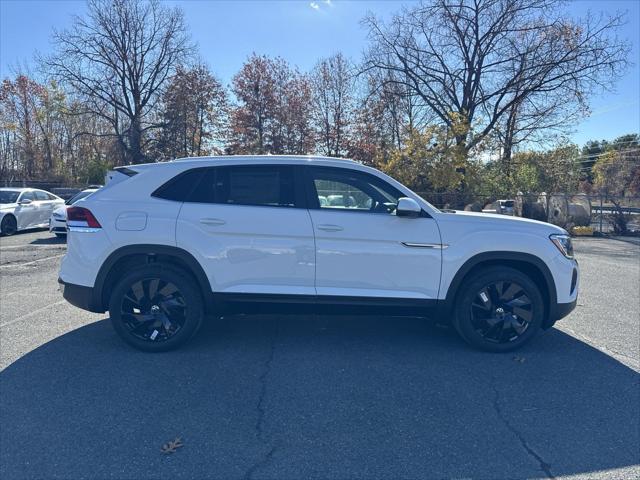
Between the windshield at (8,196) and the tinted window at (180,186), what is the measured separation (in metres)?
13.2

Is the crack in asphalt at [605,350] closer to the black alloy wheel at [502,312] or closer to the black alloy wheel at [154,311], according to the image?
the black alloy wheel at [502,312]

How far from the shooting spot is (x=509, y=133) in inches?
1053

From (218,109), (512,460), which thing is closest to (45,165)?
(218,109)

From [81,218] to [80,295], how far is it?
753 millimetres

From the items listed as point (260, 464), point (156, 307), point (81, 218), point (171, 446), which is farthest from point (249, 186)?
point (260, 464)

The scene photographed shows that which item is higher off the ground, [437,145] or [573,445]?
[437,145]

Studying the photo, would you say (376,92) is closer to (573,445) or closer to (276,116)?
(276,116)

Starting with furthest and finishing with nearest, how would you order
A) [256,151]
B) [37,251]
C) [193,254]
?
1. [256,151]
2. [37,251]
3. [193,254]

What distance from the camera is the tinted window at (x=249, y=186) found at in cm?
434

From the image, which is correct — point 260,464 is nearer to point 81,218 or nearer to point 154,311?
point 154,311

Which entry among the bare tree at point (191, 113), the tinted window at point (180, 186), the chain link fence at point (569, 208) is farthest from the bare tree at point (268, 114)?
the tinted window at point (180, 186)

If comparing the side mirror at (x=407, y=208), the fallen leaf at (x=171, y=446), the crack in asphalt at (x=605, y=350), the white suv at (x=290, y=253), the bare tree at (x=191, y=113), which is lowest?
the fallen leaf at (x=171, y=446)

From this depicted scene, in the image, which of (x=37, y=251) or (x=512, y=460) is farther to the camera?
(x=37, y=251)

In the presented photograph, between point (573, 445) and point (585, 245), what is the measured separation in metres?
14.1
